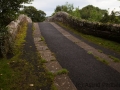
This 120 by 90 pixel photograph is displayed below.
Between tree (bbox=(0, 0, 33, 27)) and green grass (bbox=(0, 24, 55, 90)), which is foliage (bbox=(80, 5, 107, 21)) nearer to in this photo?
tree (bbox=(0, 0, 33, 27))

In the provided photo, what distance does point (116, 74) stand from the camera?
496cm

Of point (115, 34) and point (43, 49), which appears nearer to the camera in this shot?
point (43, 49)

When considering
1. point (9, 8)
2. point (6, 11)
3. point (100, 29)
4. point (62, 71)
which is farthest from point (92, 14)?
point (62, 71)

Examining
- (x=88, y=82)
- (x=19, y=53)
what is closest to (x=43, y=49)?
(x=19, y=53)

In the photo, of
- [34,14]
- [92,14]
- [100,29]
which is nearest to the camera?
[100,29]

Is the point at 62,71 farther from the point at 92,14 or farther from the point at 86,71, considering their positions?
the point at 92,14

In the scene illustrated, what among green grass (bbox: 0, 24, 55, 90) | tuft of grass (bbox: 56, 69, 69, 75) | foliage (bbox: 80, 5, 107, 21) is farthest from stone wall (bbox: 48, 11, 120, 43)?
foliage (bbox: 80, 5, 107, 21)

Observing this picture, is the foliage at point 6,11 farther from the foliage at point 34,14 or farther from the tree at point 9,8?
the foliage at point 34,14

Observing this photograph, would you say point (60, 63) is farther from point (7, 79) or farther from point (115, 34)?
point (115, 34)

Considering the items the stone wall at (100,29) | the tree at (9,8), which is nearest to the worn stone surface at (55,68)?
the tree at (9,8)

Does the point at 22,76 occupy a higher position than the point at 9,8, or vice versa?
the point at 9,8

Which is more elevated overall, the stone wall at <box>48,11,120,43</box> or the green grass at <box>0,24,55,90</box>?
the stone wall at <box>48,11,120,43</box>

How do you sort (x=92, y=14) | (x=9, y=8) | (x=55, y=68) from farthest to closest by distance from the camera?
(x=92, y=14) < (x=9, y=8) < (x=55, y=68)

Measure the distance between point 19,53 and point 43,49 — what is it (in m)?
1.30
